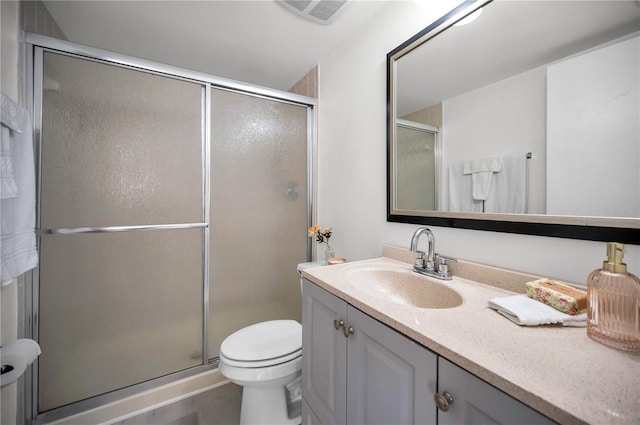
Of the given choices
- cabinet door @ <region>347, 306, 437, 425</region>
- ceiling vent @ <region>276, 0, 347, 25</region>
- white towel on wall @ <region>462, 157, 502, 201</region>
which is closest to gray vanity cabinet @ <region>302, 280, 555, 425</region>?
cabinet door @ <region>347, 306, 437, 425</region>

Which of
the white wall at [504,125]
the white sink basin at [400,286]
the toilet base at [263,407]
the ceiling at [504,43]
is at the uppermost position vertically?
the ceiling at [504,43]

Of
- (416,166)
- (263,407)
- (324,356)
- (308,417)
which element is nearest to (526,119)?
(416,166)

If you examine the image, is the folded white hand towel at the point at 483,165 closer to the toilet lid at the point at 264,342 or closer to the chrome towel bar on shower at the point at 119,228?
the toilet lid at the point at 264,342

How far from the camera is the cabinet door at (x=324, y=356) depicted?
0.81 m

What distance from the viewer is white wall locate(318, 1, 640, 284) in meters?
0.78

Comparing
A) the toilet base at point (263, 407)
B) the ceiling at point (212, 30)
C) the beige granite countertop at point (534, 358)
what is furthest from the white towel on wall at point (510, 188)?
the toilet base at point (263, 407)

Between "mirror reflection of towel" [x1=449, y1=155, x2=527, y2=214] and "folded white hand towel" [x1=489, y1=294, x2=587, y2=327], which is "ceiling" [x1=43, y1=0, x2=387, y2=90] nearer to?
"mirror reflection of towel" [x1=449, y1=155, x2=527, y2=214]

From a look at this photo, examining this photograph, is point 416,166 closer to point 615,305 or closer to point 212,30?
point 615,305

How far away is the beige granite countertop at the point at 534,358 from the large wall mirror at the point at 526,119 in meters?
0.35

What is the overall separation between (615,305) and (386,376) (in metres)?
0.51

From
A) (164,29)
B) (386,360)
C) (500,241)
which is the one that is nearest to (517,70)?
(500,241)

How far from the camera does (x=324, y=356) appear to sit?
2.93 ft

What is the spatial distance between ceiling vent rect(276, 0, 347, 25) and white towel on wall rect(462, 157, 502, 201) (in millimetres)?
1100

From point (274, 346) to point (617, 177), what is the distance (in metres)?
1.42
